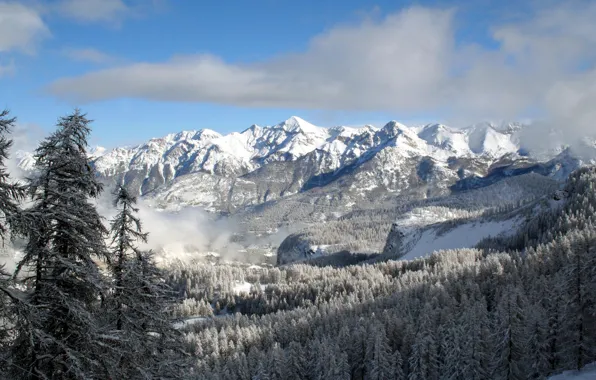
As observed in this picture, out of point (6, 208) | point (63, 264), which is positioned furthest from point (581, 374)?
point (6, 208)

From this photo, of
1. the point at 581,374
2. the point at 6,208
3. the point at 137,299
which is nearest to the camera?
the point at 6,208

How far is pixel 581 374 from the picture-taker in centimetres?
5403

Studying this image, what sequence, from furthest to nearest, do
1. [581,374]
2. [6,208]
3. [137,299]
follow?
1. [581,374]
2. [137,299]
3. [6,208]

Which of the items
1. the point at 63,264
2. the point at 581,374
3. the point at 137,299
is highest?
the point at 63,264

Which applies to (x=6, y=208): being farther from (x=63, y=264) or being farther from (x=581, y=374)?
(x=581, y=374)

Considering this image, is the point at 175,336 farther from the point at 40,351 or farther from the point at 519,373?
the point at 519,373

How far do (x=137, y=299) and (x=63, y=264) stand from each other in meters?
8.24

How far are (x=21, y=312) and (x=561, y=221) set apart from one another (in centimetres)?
22178

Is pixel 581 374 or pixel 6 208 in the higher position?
pixel 6 208

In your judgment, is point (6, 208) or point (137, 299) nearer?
point (6, 208)

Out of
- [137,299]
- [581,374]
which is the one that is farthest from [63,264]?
[581,374]

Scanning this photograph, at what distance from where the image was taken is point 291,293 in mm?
199125

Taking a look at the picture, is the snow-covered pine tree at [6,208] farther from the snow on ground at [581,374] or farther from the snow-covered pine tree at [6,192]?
the snow on ground at [581,374]

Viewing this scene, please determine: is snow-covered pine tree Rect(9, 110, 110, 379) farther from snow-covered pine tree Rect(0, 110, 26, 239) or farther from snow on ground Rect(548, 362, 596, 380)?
snow on ground Rect(548, 362, 596, 380)
